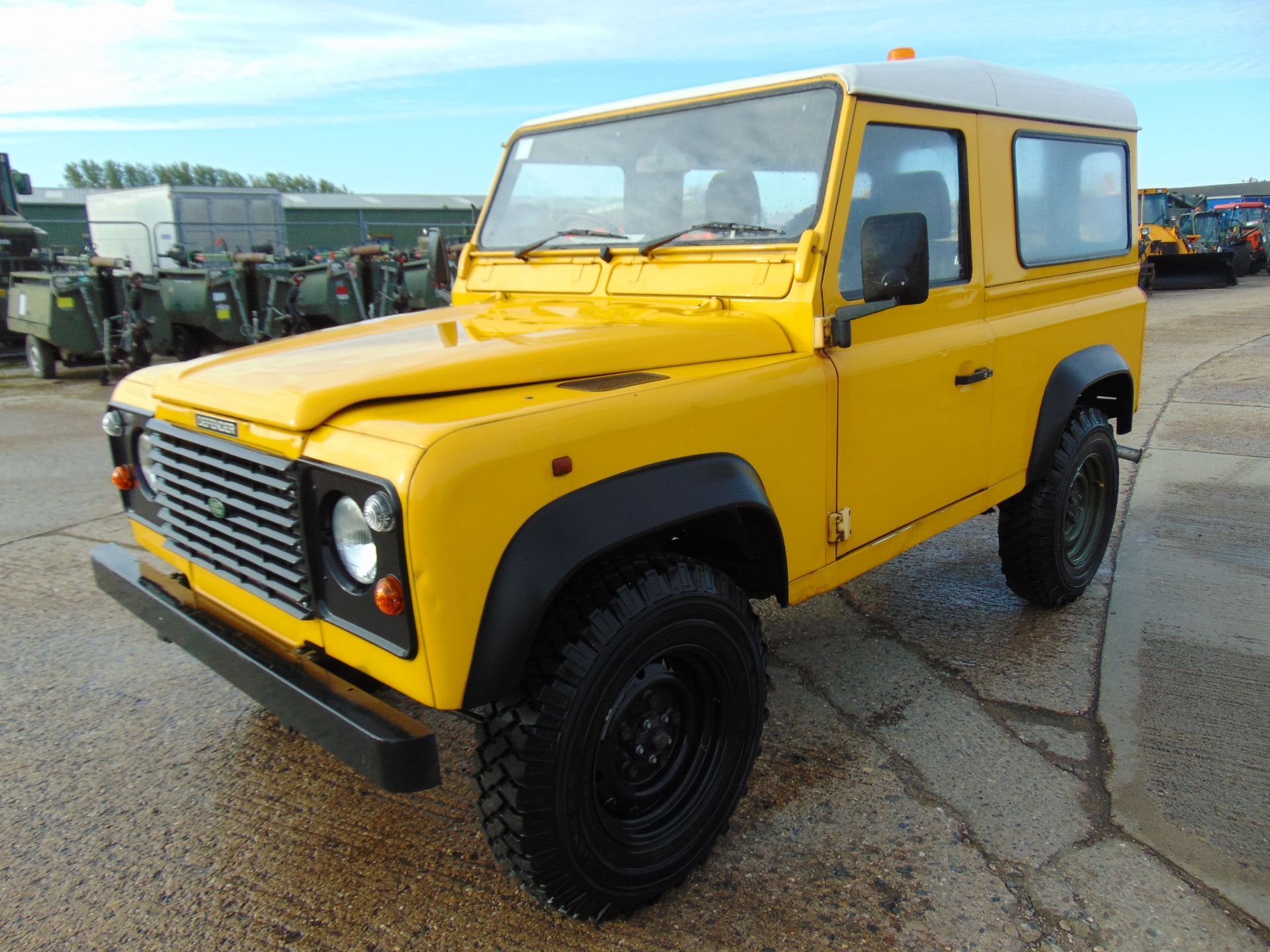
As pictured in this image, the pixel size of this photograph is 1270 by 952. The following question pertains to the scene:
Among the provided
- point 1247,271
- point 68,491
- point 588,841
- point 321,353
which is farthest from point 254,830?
point 1247,271

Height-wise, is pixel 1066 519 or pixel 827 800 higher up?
pixel 1066 519

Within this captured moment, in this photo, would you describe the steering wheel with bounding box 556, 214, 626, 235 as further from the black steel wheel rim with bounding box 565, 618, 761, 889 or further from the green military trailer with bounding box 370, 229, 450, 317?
the green military trailer with bounding box 370, 229, 450, 317

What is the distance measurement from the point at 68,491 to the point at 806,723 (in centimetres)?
Answer: 538

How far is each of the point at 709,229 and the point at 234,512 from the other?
64.7 inches

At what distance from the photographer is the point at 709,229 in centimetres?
299

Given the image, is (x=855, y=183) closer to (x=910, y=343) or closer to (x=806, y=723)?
(x=910, y=343)

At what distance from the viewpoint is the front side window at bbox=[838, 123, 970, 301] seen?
9.27 ft

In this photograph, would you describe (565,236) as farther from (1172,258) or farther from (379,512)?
(1172,258)

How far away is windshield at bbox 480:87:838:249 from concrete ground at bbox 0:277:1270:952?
1.72 metres

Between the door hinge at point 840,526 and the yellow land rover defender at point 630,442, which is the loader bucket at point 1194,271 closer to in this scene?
the yellow land rover defender at point 630,442

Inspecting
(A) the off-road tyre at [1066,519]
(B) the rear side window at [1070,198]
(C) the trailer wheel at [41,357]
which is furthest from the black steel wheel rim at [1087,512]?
(C) the trailer wheel at [41,357]

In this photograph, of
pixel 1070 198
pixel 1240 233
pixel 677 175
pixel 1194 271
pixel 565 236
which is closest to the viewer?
pixel 677 175

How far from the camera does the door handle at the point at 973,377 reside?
10.4 ft

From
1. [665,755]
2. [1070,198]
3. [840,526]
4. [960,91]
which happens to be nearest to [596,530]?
[665,755]
